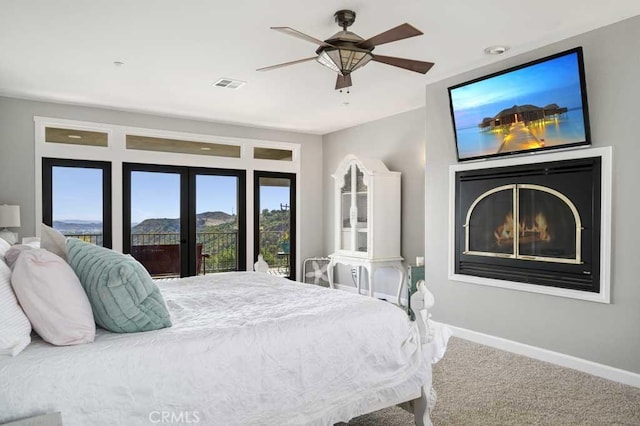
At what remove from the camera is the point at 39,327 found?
1.64 meters

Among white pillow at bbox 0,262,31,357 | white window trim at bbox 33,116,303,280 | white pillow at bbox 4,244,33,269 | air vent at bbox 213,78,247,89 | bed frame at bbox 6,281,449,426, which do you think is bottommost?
bed frame at bbox 6,281,449,426

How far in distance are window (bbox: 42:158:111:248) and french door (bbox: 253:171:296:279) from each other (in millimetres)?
2091

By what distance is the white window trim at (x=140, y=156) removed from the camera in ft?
16.9

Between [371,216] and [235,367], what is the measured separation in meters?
3.92

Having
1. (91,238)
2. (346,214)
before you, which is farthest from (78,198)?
(346,214)

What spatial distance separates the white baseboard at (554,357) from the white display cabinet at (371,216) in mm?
1549

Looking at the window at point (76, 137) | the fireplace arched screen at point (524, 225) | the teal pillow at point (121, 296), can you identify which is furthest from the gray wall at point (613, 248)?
the window at point (76, 137)

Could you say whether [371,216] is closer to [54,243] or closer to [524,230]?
[524,230]

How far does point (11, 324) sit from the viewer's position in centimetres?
155

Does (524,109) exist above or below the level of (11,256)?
above

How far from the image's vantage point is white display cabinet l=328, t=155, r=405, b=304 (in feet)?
18.2

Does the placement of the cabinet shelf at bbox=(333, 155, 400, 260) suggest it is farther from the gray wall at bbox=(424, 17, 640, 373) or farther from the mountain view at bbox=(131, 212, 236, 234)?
the gray wall at bbox=(424, 17, 640, 373)

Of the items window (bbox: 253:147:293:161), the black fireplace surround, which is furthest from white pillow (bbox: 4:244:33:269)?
window (bbox: 253:147:293:161)

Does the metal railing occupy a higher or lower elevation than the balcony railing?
higher
